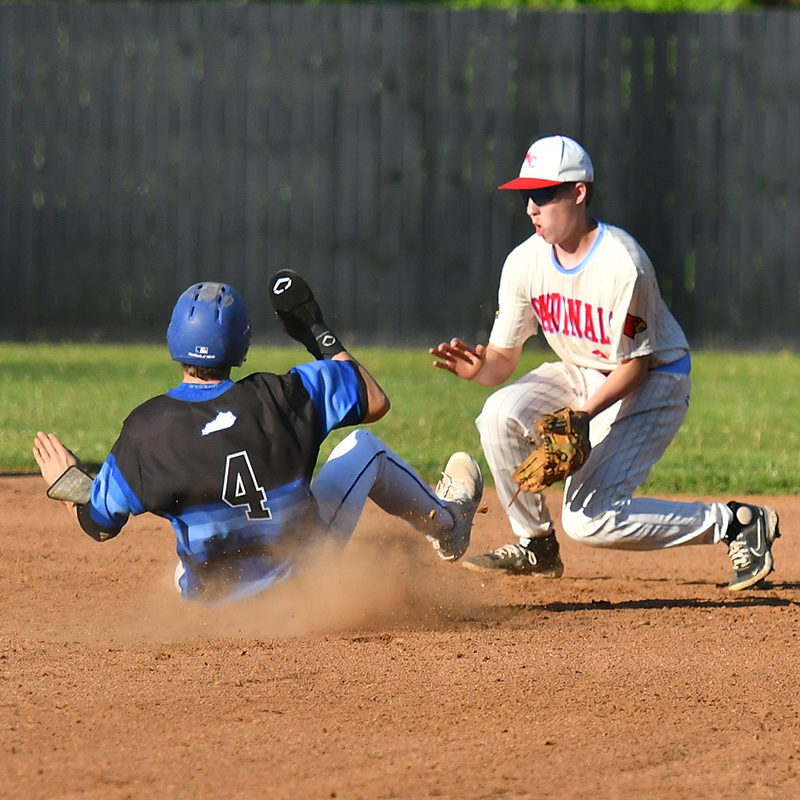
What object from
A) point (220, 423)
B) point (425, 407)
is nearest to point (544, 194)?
point (220, 423)

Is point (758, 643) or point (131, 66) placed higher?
point (131, 66)

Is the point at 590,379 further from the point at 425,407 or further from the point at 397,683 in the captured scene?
the point at 425,407

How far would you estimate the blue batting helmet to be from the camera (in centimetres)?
381

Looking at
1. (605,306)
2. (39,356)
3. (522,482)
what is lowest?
(39,356)

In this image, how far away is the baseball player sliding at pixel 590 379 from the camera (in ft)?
14.9

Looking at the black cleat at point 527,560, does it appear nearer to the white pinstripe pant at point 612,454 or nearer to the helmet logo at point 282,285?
the white pinstripe pant at point 612,454

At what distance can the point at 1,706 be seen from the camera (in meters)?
3.32

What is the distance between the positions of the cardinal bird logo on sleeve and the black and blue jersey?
108 cm

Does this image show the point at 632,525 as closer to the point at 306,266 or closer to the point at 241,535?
the point at 241,535

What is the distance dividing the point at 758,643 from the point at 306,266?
8.70 meters

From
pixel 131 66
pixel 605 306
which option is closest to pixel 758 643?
pixel 605 306

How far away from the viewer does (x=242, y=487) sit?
3795 mm

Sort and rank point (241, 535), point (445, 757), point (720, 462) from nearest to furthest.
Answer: point (445, 757) < point (241, 535) < point (720, 462)

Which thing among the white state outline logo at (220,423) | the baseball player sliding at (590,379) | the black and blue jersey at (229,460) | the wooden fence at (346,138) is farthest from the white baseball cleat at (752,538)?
the wooden fence at (346,138)
